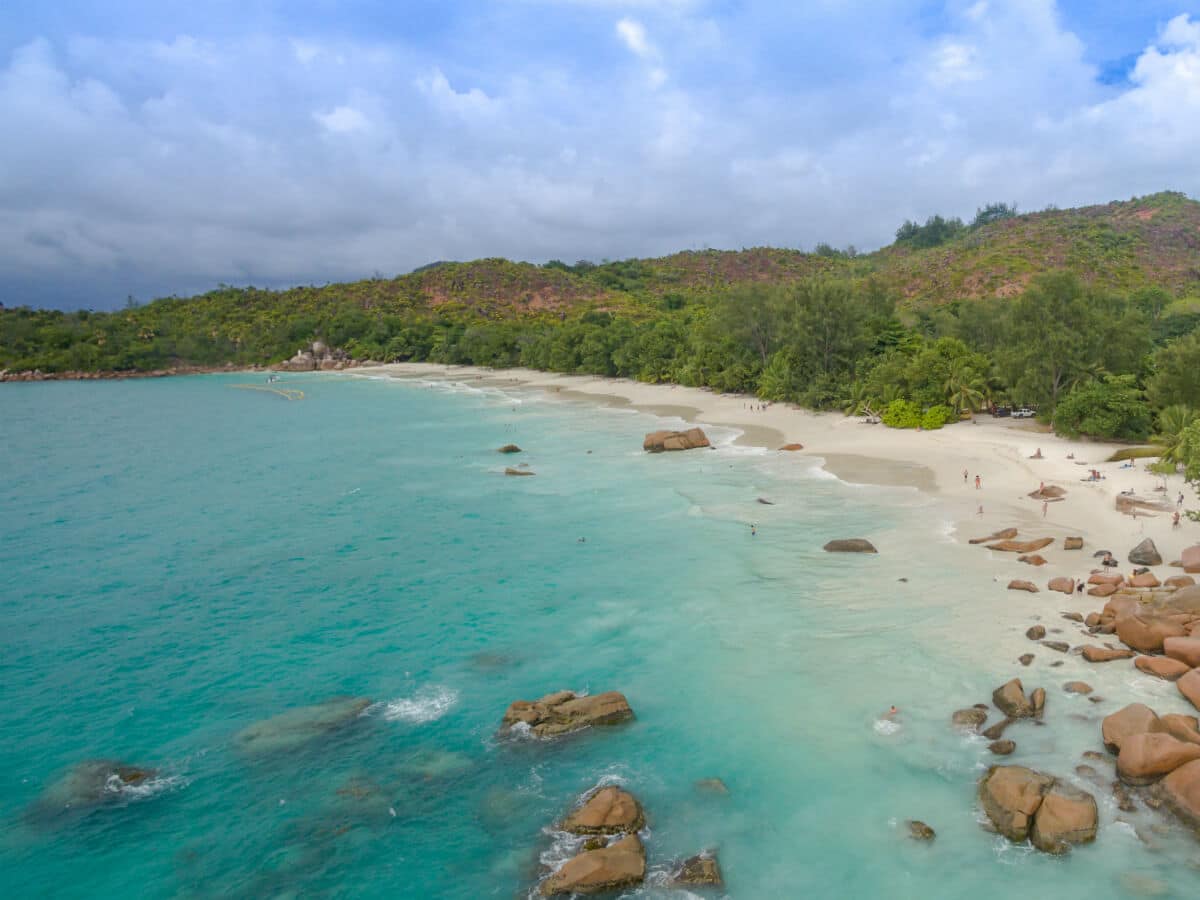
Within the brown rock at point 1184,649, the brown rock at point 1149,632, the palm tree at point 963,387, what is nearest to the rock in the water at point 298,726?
the brown rock at point 1149,632

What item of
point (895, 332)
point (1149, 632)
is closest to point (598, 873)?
point (1149, 632)

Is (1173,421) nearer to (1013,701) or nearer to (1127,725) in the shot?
(1013,701)

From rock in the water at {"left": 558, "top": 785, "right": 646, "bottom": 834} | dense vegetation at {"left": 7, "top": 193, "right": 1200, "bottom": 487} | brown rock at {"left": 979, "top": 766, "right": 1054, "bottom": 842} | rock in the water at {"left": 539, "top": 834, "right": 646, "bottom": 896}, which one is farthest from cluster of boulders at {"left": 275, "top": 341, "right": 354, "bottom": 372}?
brown rock at {"left": 979, "top": 766, "right": 1054, "bottom": 842}

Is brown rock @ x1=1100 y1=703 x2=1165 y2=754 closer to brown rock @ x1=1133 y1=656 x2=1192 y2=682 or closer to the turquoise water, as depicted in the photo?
the turquoise water

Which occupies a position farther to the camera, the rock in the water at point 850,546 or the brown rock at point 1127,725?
the rock in the water at point 850,546

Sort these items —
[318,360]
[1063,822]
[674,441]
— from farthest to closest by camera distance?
[318,360] → [674,441] → [1063,822]

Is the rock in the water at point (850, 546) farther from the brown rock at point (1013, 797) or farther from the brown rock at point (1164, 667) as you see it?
the brown rock at point (1013, 797)

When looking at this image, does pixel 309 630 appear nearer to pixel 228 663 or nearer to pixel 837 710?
pixel 228 663
